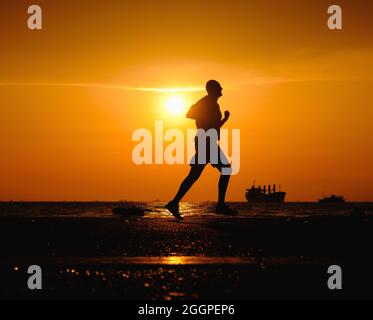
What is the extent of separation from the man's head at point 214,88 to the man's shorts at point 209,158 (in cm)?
104

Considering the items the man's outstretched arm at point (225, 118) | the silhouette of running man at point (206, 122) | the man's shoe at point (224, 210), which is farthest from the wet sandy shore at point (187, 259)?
the man's shoe at point (224, 210)

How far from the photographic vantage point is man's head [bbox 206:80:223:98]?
1453 cm

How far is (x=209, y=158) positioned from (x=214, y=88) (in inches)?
58.7

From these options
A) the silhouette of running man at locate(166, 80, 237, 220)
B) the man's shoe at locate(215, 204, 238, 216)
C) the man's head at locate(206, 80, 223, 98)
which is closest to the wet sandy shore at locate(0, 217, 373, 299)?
the silhouette of running man at locate(166, 80, 237, 220)

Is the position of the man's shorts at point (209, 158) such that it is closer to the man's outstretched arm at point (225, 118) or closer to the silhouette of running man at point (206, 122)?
the silhouette of running man at point (206, 122)

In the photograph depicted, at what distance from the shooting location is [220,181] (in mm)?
14930

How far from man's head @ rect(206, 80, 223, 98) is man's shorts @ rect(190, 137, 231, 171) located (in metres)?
1.04

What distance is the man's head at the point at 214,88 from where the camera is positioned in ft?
47.7

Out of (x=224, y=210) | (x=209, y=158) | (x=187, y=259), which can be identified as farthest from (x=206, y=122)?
(x=187, y=259)

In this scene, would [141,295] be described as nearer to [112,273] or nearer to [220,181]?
[112,273]

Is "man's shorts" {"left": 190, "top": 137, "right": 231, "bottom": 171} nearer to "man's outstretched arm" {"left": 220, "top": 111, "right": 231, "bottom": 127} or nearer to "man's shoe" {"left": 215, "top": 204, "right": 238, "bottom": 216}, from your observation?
"man's outstretched arm" {"left": 220, "top": 111, "right": 231, "bottom": 127}

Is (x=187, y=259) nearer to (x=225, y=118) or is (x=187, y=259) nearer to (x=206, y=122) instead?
(x=206, y=122)

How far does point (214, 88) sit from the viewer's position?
14562 millimetres

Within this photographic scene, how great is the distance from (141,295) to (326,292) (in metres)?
1.44
